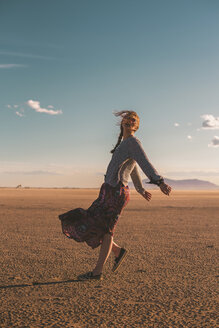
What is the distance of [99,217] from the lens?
4.05m

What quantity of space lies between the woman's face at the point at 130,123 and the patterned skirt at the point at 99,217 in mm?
691

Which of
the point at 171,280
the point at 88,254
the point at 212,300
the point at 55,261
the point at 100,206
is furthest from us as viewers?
the point at 88,254

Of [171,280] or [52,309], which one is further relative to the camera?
[171,280]

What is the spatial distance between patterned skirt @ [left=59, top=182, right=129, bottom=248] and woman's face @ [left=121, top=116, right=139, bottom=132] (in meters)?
0.69

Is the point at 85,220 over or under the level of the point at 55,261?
over

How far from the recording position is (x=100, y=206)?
4059mm

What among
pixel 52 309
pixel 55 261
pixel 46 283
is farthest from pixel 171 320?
pixel 55 261

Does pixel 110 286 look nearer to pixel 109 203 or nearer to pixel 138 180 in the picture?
pixel 109 203

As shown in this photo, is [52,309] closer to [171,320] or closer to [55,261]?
[171,320]

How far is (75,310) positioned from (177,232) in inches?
241

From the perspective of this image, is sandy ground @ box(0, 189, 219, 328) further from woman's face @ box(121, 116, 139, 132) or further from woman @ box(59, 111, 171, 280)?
woman's face @ box(121, 116, 139, 132)

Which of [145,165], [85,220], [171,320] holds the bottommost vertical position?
[171,320]

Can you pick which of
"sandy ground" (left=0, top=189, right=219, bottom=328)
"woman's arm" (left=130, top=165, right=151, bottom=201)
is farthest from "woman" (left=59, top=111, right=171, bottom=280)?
"sandy ground" (left=0, top=189, right=219, bottom=328)

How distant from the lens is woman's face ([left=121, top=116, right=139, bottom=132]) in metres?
4.18
